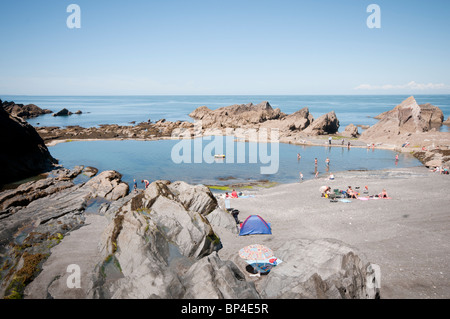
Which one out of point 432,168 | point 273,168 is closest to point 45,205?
point 273,168

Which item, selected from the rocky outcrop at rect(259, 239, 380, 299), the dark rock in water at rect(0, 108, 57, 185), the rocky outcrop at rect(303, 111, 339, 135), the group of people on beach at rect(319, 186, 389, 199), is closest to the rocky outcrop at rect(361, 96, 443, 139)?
the rocky outcrop at rect(303, 111, 339, 135)

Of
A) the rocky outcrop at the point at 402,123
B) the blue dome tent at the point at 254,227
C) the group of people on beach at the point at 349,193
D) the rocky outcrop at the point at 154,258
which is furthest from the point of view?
the rocky outcrop at the point at 402,123

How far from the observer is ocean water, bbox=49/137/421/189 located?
41.7 meters

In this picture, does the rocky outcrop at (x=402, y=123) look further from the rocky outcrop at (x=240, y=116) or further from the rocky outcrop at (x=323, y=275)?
the rocky outcrop at (x=323, y=275)

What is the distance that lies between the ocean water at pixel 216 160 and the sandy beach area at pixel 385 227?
13.5 m

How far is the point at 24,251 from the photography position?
56.3 ft

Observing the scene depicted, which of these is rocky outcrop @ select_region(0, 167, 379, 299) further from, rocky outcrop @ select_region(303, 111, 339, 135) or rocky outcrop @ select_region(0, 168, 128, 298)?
rocky outcrop @ select_region(303, 111, 339, 135)

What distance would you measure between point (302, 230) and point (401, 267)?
20.7ft

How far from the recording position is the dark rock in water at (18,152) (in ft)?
123

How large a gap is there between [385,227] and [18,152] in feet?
152

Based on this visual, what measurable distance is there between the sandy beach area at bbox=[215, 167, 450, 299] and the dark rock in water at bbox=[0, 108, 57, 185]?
31.8 meters

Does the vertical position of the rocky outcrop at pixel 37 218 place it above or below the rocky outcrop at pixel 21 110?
below

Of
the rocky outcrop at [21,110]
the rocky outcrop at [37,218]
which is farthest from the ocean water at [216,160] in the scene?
the rocky outcrop at [21,110]

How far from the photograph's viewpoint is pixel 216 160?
5131 centimetres
